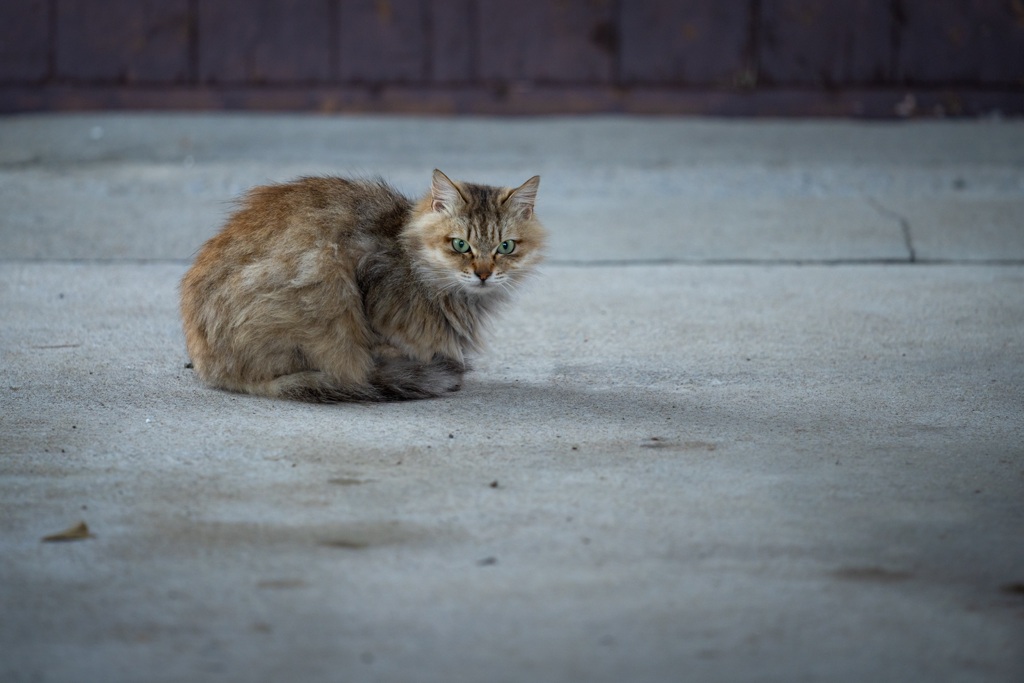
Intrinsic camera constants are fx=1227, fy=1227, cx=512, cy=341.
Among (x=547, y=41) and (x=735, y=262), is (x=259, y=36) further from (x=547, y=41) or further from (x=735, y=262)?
(x=735, y=262)

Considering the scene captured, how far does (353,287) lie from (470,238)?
0.42m

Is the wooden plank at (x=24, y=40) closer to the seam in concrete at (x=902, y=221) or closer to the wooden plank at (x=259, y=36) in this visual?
the wooden plank at (x=259, y=36)

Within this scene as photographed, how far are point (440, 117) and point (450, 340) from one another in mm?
A: 4636

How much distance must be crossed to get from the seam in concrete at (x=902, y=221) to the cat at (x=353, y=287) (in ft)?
8.61

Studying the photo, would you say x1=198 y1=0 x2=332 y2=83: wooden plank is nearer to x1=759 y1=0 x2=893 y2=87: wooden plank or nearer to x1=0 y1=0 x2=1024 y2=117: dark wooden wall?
x1=0 y1=0 x2=1024 y2=117: dark wooden wall

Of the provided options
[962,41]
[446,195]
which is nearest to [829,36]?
[962,41]

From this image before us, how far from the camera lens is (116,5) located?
8.44 metres

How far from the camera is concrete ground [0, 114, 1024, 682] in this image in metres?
2.36

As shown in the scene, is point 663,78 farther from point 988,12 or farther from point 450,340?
point 450,340

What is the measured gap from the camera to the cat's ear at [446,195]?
409 cm

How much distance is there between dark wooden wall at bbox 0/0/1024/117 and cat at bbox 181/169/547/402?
4.46m

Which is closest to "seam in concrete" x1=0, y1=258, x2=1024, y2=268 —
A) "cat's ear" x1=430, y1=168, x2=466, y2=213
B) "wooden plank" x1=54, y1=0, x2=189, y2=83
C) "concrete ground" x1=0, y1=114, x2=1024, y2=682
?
"concrete ground" x1=0, y1=114, x2=1024, y2=682

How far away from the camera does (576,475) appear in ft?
10.7

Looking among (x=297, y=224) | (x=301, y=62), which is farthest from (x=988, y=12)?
(x=297, y=224)
